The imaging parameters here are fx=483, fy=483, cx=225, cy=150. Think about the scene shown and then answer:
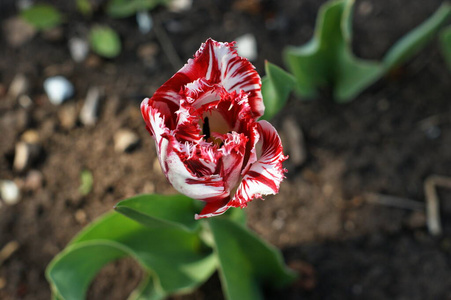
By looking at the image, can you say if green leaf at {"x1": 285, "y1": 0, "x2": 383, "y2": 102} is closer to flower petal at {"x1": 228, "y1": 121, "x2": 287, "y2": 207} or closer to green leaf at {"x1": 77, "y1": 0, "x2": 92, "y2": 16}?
flower petal at {"x1": 228, "y1": 121, "x2": 287, "y2": 207}

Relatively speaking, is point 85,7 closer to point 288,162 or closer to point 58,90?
point 58,90

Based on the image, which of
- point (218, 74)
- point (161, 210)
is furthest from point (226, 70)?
point (161, 210)

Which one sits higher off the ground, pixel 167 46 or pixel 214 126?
pixel 167 46

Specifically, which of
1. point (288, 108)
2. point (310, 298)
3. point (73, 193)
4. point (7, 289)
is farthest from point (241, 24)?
point (7, 289)

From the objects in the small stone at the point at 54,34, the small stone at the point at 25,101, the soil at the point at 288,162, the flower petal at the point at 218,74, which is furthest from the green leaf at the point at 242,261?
the small stone at the point at 54,34

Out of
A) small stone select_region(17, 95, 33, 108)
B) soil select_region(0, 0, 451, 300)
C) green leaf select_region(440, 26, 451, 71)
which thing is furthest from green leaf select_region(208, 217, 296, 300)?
small stone select_region(17, 95, 33, 108)

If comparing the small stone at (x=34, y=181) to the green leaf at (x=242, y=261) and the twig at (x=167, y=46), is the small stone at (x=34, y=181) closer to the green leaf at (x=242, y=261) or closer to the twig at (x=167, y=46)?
the twig at (x=167, y=46)
